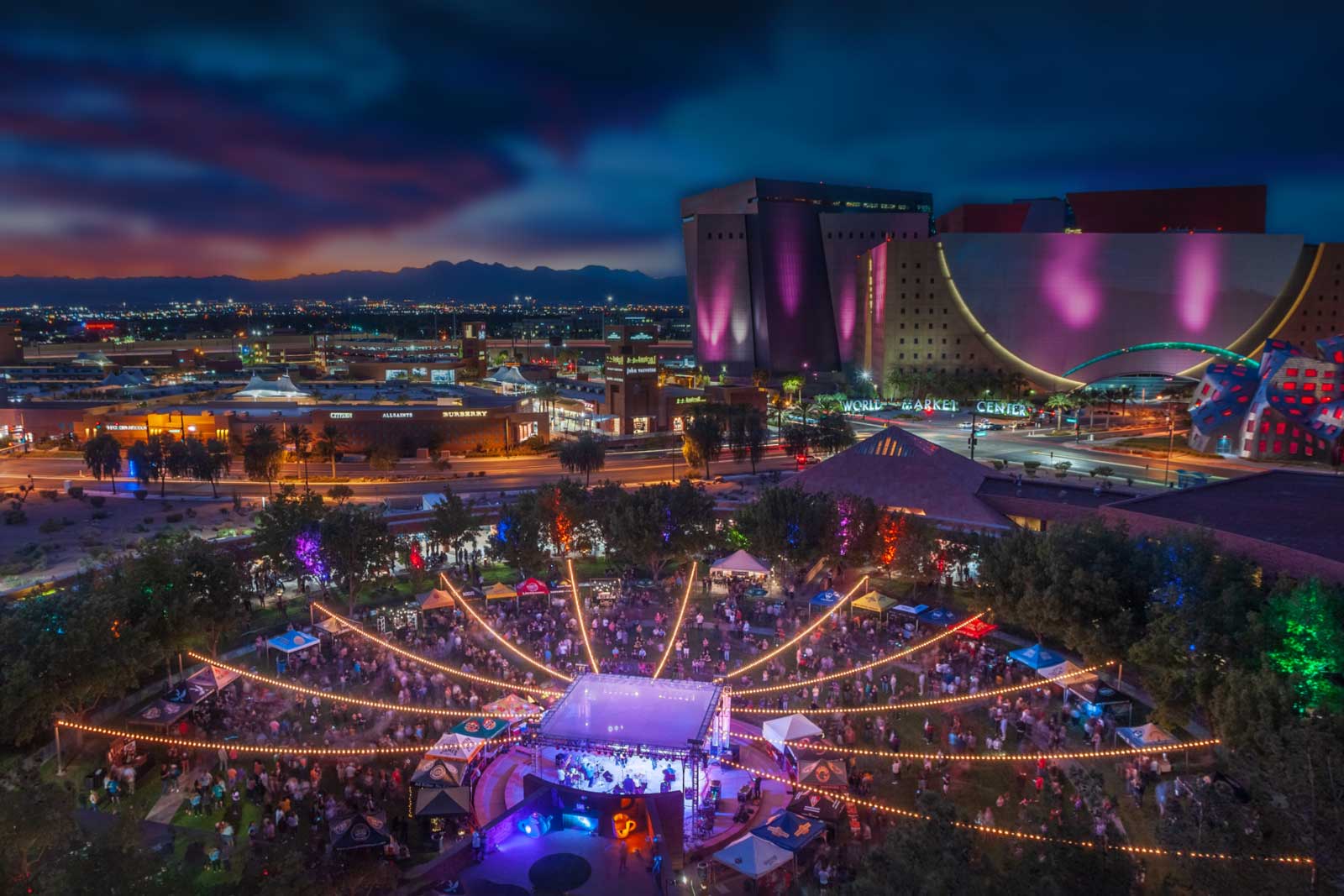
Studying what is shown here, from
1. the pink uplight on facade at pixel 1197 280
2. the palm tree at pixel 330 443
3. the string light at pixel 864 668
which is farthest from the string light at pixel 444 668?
the pink uplight on facade at pixel 1197 280

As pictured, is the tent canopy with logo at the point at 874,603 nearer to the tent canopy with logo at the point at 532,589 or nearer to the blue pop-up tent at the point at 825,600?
the blue pop-up tent at the point at 825,600

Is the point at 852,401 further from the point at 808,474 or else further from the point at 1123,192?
the point at 808,474

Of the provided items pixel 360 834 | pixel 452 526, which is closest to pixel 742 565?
pixel 452 526

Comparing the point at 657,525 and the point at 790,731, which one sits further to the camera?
the point at 657,525

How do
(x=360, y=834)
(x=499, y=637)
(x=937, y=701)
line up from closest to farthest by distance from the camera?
(x=360, y=834) < (x=937, y=701) < (x=499, y=637)

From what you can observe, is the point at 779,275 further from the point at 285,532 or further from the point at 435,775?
the point at 435,775

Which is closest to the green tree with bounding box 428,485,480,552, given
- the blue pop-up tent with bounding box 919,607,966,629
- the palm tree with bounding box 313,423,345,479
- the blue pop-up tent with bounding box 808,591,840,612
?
the blue pop-up tent with bounding box 808,591,840,612
